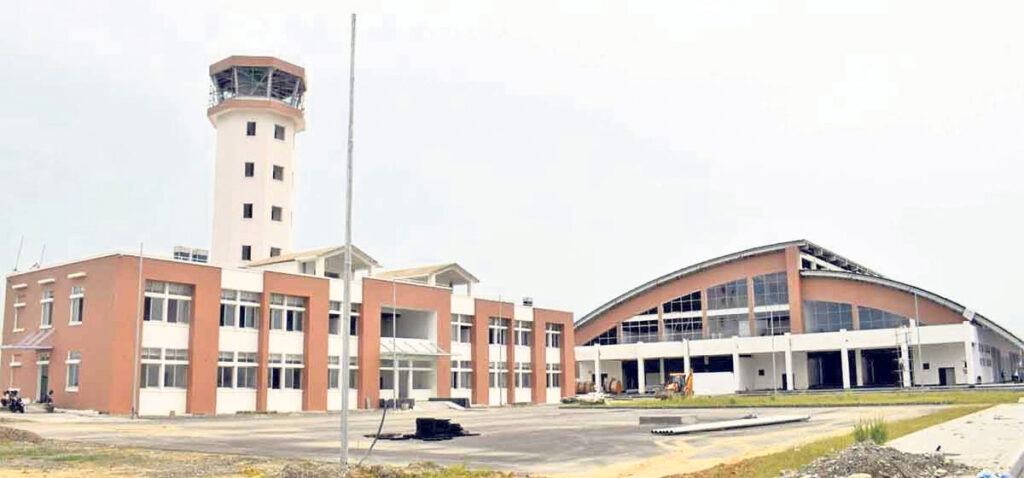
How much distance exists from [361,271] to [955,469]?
48677 millimetres

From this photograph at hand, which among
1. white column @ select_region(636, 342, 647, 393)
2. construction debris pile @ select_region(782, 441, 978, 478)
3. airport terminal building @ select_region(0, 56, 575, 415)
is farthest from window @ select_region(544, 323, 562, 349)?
construction debris pile @ select_region(782, 441, 978, 478)

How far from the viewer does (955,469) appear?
13.0m

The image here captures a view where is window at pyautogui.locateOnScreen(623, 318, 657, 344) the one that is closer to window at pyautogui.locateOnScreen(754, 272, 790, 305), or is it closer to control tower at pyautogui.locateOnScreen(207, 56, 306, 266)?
window at pyautogui.locateOnScreen(754, 272, 790, 305)

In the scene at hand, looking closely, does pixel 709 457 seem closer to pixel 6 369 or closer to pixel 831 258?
pixel 6 369

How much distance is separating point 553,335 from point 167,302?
3453 centimetres

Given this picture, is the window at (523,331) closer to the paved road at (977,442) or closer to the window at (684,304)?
the window at (684,304)

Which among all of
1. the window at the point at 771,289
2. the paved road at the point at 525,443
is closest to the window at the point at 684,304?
the window at the point at 771,289

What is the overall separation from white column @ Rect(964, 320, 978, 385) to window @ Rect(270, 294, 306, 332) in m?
55.7

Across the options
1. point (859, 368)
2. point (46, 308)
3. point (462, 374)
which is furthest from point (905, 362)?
point (46, 308)

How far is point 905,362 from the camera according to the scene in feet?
244

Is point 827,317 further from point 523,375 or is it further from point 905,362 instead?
point 523,375

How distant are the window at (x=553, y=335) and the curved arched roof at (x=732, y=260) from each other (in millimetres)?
25694

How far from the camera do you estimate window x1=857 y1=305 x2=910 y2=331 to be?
80188mm

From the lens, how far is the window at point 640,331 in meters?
95.2
